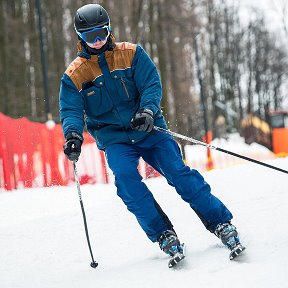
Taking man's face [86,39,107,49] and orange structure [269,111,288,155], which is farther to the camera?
orange structure [269,111,288,155]

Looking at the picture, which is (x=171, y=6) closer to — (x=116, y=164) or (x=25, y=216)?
(x=25, y=216)

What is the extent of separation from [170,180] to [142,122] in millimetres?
508

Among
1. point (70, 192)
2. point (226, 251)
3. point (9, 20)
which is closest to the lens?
point (226, 251)

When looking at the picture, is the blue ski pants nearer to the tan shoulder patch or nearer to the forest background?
the tan shoulder patch

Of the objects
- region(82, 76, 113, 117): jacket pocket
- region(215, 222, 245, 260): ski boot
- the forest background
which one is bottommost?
the forest background

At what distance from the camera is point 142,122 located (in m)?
3.48

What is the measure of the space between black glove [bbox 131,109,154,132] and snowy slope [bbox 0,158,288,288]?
0.89 m

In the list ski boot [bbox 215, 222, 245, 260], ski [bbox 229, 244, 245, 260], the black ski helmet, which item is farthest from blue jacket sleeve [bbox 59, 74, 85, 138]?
ski [bbox 229, 244, 245, 260]

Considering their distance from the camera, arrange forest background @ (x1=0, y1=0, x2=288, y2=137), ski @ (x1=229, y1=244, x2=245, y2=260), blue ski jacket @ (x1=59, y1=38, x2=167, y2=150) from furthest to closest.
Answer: forest background @ (x1=0, y1=0, x2=288, y2=137), blue ski jacket @ (x1=59, y1=38, x2=167, y2=150), ski @ (x1=229, y1=244, x2=245, y2=260)

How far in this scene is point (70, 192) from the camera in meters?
7.98

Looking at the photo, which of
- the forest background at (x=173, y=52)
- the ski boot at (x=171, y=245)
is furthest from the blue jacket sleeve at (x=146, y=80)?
the forest background at (x=173, y=52)

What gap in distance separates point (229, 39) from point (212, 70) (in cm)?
303

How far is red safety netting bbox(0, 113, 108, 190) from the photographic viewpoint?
9.07 meters

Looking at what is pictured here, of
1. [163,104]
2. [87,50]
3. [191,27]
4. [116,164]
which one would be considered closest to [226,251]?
[116,164]
